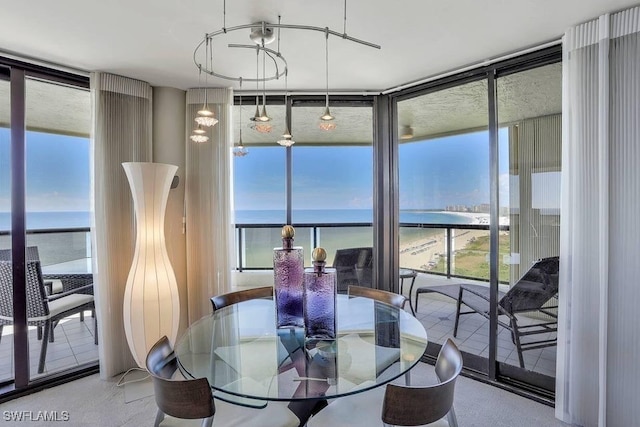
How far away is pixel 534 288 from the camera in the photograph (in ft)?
8.23

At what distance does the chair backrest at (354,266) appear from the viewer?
338 centimetres

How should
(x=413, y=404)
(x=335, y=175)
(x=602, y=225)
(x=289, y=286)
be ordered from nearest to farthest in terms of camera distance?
(x=413, y=404) → (x=289, y=286) → (x=602, y=225) → (x=335, y=175)

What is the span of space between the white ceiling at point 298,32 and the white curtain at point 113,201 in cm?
20

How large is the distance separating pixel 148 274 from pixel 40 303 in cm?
93

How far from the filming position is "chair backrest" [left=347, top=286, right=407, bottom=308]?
2.28m

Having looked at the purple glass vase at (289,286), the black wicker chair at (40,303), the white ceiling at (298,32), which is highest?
the white ceiling at (298,32)

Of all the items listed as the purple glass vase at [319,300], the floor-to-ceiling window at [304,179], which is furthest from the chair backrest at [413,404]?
the floor-to-ceiling window at [304,179]

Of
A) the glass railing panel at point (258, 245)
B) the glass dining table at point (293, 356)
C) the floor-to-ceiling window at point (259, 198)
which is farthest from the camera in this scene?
the glass railing panel at point (258, 245)

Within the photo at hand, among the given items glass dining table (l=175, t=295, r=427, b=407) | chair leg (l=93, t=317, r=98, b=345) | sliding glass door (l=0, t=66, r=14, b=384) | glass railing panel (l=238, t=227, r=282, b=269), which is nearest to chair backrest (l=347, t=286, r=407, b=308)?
glass dining table (l=175, t=295, r=427, b=407)

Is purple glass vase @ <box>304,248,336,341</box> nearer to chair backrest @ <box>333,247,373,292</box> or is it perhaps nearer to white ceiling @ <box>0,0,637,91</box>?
white ceiling @ <box>0,0,637,91</box>

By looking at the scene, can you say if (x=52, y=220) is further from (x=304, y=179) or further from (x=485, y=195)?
(x=485, y=195)

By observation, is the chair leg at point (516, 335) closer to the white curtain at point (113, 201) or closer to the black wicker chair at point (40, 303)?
the white curtain at point (113, 201)

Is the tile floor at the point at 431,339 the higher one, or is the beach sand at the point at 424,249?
the beach sand at the point at 424,249

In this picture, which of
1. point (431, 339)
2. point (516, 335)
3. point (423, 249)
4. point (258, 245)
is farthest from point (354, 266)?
point (258, 245)
